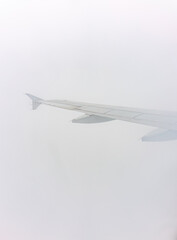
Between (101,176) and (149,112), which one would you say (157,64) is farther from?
(101,176)

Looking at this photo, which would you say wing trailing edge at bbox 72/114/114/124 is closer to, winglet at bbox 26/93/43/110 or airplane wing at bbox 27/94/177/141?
airplane wing at bbox 27/94/177/141

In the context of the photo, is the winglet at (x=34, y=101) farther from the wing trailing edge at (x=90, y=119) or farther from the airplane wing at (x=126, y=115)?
the wing trailing edge at (x=90, y=119)

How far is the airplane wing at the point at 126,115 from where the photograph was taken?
31.4 inches

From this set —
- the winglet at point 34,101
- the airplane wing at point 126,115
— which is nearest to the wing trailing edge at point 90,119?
the airplane wing at point 126,115

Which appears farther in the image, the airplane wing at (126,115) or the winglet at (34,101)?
the winglet at (34,101)

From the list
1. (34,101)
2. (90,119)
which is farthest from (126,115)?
(34,101)

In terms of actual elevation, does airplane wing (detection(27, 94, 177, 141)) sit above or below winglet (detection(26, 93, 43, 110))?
below

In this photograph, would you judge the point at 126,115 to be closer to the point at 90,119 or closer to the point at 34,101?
the point at 90,119

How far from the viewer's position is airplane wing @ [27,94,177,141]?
0.80 m

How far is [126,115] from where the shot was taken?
866 millimetres

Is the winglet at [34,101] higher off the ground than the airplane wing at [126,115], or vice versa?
the winglet at [34,101]

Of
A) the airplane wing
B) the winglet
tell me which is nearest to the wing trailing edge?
the airplane wing

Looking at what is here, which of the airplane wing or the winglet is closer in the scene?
the airplane wing

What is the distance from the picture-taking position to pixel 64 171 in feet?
3.21
